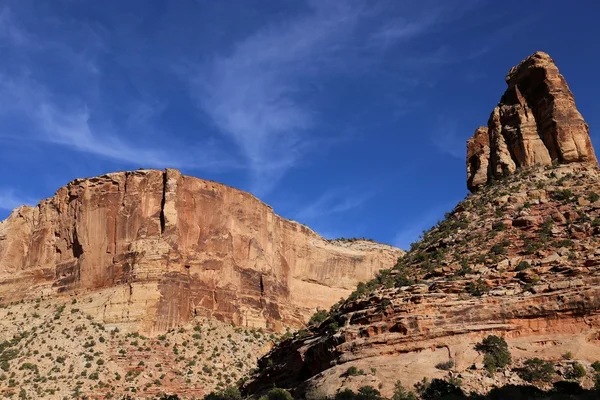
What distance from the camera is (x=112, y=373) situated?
5575 centimetres

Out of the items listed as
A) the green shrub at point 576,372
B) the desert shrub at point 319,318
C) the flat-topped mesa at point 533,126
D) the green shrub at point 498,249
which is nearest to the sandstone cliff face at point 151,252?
the desert shrub at point 319,318

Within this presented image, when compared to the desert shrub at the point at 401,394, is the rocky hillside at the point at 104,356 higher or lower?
higher

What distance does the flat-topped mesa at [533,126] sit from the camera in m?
43.9

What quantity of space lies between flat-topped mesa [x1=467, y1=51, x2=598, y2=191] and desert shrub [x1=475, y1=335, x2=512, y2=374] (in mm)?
17671

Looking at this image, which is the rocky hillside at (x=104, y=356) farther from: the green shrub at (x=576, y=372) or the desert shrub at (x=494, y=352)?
the green shrub at (x=576, y=372)

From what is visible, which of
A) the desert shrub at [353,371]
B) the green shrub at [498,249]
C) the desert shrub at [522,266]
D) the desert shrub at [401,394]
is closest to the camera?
the desert shrub at [401,394]

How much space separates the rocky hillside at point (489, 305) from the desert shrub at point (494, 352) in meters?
0.05

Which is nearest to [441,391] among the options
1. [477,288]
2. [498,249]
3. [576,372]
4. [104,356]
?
[576,372]

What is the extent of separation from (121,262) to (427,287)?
3850 centimetres

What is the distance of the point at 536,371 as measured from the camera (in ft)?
90.9

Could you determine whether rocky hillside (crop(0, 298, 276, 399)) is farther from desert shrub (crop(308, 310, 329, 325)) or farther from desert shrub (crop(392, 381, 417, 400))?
desert shrub (crop(392, 381, 417, 400))

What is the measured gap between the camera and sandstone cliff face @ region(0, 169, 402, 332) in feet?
209

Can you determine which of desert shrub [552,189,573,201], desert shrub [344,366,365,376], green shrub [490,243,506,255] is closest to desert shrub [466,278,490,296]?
green shrub [490,243,506,255]

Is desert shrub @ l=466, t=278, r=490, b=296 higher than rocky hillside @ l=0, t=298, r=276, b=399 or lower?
lower
